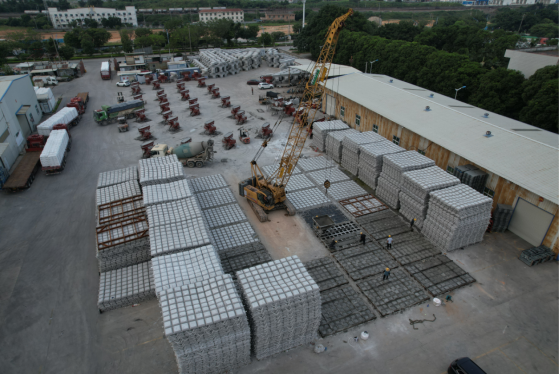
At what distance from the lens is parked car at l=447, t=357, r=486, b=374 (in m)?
14.5

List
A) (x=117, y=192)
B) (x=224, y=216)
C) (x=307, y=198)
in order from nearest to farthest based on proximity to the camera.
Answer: (x=117, y=192) < (x=224, y=216) < (x=307, y=198)

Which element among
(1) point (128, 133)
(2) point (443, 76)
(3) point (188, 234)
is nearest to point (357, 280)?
(3) point (188, 234)

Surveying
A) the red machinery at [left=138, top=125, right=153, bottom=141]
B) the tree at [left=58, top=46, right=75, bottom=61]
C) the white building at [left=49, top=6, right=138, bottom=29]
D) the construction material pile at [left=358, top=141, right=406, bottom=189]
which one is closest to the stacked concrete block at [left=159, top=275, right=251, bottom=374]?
the construction material pile at [left=358, top=141, right=406, bottom=189]

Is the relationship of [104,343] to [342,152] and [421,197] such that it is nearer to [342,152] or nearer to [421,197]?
[421,197]

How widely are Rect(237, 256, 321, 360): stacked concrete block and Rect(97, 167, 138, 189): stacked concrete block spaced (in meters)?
16.3

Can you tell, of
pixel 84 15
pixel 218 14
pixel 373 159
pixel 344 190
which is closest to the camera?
pixel 373 159

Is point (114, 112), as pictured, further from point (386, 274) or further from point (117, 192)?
point (386, 274)

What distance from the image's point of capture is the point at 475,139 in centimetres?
2625

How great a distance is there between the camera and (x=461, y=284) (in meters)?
20.1

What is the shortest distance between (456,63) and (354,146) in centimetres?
2697

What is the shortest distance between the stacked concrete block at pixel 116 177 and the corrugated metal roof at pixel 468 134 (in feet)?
79.9

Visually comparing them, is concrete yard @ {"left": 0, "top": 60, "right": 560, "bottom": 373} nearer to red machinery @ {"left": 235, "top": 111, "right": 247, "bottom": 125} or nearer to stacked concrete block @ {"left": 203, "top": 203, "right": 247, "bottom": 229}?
stacked concrete block @ {"left": 203, "top": 203, "right": 247, "bottom": 229}

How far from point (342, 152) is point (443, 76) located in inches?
988

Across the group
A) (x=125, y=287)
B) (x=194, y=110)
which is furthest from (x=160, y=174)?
(x=194, y=110)
